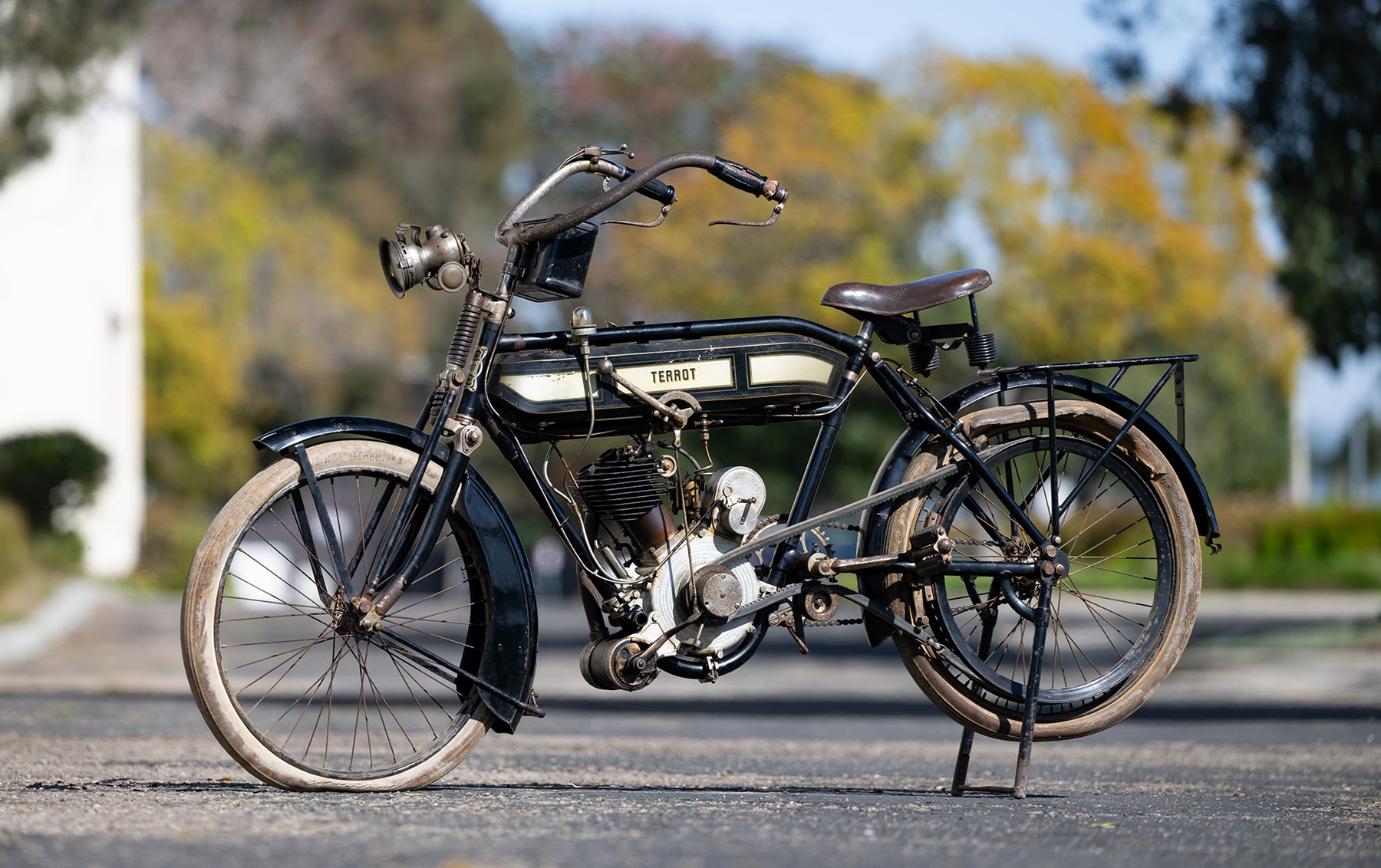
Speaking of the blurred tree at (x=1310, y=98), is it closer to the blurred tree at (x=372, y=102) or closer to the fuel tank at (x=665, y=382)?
the fuel tank at (x=665, y=382)

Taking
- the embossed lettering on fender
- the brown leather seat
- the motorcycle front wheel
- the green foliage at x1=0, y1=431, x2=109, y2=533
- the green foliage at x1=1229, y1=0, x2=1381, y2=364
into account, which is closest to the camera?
the motorcycle front wheel

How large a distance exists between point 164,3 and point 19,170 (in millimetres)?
22623

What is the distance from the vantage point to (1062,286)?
32.3m

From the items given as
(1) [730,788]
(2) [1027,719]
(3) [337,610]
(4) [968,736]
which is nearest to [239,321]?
(1) [730,788]

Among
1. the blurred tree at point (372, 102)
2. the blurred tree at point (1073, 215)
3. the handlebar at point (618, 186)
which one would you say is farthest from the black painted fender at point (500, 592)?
the blurred tree at point (372, 102)

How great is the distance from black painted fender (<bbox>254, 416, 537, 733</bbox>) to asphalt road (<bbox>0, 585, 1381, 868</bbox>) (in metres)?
0.29

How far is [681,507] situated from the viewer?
4.62 metres

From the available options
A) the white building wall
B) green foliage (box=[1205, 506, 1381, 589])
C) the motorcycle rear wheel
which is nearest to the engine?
the motorcycle rear wheel

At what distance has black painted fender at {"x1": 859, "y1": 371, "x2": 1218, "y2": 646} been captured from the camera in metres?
4.82

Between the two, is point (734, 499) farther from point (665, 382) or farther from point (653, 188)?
point (653, 188)

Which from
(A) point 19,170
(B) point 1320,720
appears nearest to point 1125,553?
(B) point 1320,720

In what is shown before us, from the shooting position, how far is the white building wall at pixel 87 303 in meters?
21.8

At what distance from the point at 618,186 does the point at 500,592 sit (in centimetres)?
122

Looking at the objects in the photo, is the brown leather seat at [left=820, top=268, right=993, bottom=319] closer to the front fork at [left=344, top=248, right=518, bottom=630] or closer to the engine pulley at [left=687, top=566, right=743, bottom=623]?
the engine pulley at [left=687, top=566, right=743, bottom=623]
